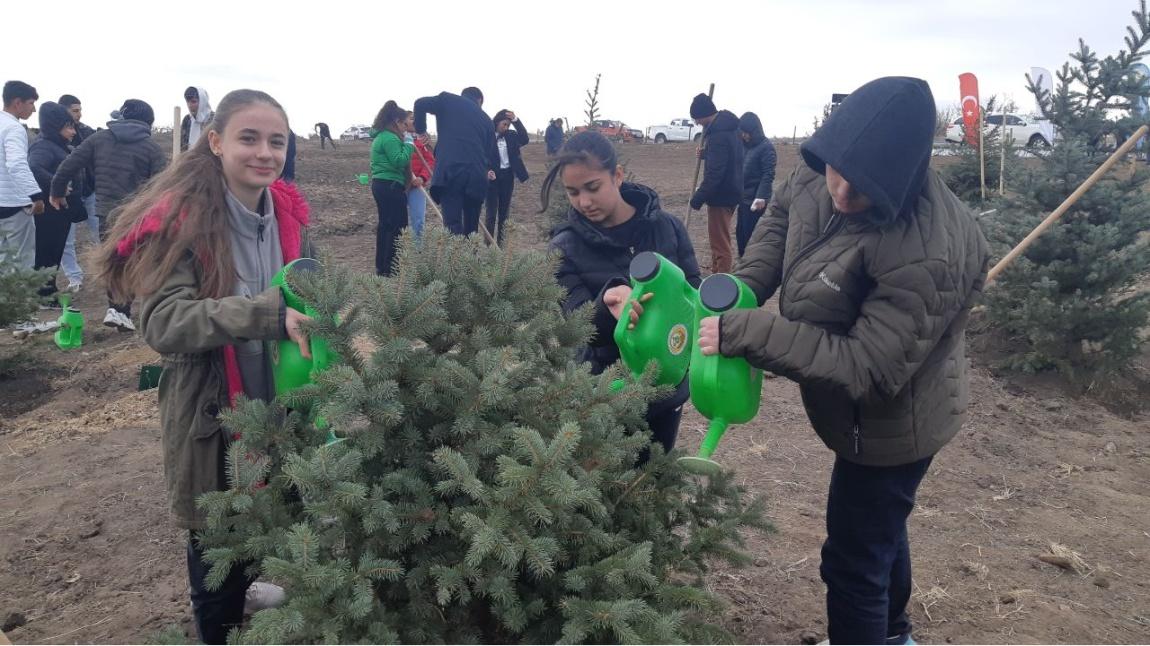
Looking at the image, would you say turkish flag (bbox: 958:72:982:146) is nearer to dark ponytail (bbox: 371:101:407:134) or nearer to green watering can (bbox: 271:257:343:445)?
dark ponytail (bbox: 371:101:407:134)

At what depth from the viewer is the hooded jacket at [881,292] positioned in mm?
1780

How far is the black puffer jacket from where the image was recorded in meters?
2.60

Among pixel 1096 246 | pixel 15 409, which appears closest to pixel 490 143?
pixel 15 409

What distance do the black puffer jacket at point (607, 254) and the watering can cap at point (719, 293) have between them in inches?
19.5

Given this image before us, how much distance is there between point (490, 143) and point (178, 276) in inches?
255

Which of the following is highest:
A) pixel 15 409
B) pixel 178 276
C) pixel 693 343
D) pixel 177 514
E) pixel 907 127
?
pixel 907 127

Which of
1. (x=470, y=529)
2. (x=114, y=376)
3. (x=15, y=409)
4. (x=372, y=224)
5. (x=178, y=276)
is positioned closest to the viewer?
(x=470, y=529)

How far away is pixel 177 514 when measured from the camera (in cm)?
204

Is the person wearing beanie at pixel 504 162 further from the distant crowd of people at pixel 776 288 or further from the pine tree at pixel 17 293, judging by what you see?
the distant crowd of people at pixel 776 288

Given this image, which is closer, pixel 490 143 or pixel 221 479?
pixel 221 479

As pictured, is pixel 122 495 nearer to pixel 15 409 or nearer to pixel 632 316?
pixel 15 409

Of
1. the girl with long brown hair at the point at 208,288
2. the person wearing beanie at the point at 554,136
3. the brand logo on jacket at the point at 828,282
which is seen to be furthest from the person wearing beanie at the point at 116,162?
the person wearing beanie at the point at 554,136

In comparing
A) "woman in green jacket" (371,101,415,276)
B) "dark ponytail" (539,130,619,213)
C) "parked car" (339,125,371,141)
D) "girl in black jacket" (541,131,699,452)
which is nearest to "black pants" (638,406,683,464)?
"girl in black jacket" (541,131,699,452)

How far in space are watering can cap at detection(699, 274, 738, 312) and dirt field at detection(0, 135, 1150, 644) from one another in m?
0.51
